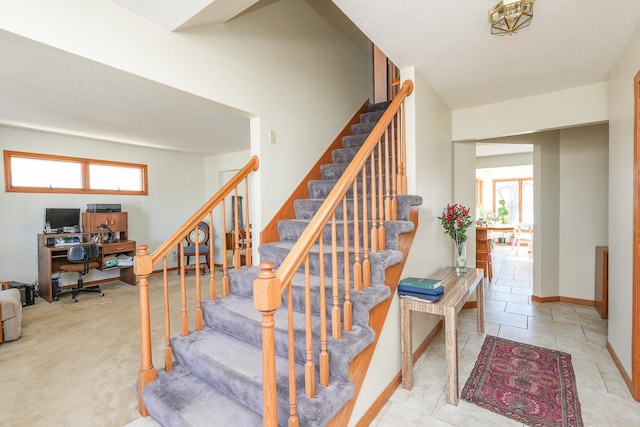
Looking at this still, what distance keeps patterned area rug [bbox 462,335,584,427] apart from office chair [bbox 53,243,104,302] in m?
5.17

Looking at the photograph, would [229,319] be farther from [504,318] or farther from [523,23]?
[504,318]

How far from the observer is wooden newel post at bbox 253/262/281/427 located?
1188mm

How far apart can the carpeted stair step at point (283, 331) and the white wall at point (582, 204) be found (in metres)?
3.71

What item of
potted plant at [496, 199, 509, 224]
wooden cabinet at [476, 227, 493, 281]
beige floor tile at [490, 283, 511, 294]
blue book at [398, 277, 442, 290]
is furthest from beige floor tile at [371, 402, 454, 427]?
potted plant at [496, 199, 509, 224]

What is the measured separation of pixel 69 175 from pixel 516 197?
1159 centimetres

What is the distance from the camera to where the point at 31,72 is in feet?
8.61

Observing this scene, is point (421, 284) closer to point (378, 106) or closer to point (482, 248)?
point (378, 106)

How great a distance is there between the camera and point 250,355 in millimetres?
1890

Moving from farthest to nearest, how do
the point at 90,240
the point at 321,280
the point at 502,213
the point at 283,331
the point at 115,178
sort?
the point at 502,213
the point at 115,178
the point at 90,240
the point at 283,331
the point at 321,280

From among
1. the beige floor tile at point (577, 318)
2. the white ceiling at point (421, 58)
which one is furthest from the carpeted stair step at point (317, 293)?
the beige floor tile at point (577, 318)

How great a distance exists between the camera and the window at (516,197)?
9.66 m

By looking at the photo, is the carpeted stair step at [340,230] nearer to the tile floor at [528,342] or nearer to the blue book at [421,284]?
the blue book at [421,284]

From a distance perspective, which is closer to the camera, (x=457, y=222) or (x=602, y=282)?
(x=457, y=222)

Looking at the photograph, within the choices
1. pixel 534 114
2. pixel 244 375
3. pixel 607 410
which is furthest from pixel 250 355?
pixel 534 114
